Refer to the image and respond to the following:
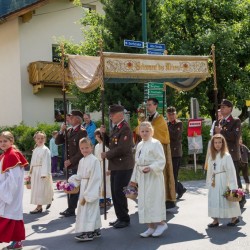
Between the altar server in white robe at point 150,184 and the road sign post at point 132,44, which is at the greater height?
the road sign post at point 132,44

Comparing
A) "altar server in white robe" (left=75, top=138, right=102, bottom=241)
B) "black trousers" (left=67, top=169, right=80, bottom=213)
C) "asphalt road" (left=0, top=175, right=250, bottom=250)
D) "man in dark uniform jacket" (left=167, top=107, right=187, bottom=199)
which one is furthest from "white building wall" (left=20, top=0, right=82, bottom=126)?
"altar server in white robe" (left=75, top=138, right=102, bottom=241)

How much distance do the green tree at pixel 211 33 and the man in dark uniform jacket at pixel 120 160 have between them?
32.0 ft

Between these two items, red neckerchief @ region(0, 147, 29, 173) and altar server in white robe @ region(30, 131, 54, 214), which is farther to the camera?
altar server in white robe @ region(30, 131, 54, 214)

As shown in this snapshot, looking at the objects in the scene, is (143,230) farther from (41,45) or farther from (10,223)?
(41,45)

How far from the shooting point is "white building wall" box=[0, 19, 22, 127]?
23.7 m

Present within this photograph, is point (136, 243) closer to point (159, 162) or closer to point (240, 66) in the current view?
point (159, 162)

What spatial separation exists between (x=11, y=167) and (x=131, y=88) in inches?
419

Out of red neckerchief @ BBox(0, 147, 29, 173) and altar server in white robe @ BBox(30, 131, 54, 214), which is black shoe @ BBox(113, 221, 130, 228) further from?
altar server in white robe @ BBox(30, 131, 54, 214)

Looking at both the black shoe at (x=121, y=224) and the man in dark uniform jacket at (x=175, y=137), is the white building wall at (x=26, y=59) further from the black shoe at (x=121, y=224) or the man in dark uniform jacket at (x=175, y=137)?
the black shoe at (x=121, y=224)

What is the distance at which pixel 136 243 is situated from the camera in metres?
6.80

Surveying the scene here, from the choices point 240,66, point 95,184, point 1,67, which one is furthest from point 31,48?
point 95,184

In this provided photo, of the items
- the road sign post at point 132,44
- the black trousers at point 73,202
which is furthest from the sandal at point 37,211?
the road sign post at point 132,44

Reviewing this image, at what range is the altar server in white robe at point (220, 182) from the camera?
7.59m

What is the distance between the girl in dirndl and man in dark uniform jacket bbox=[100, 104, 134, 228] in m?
1.65
